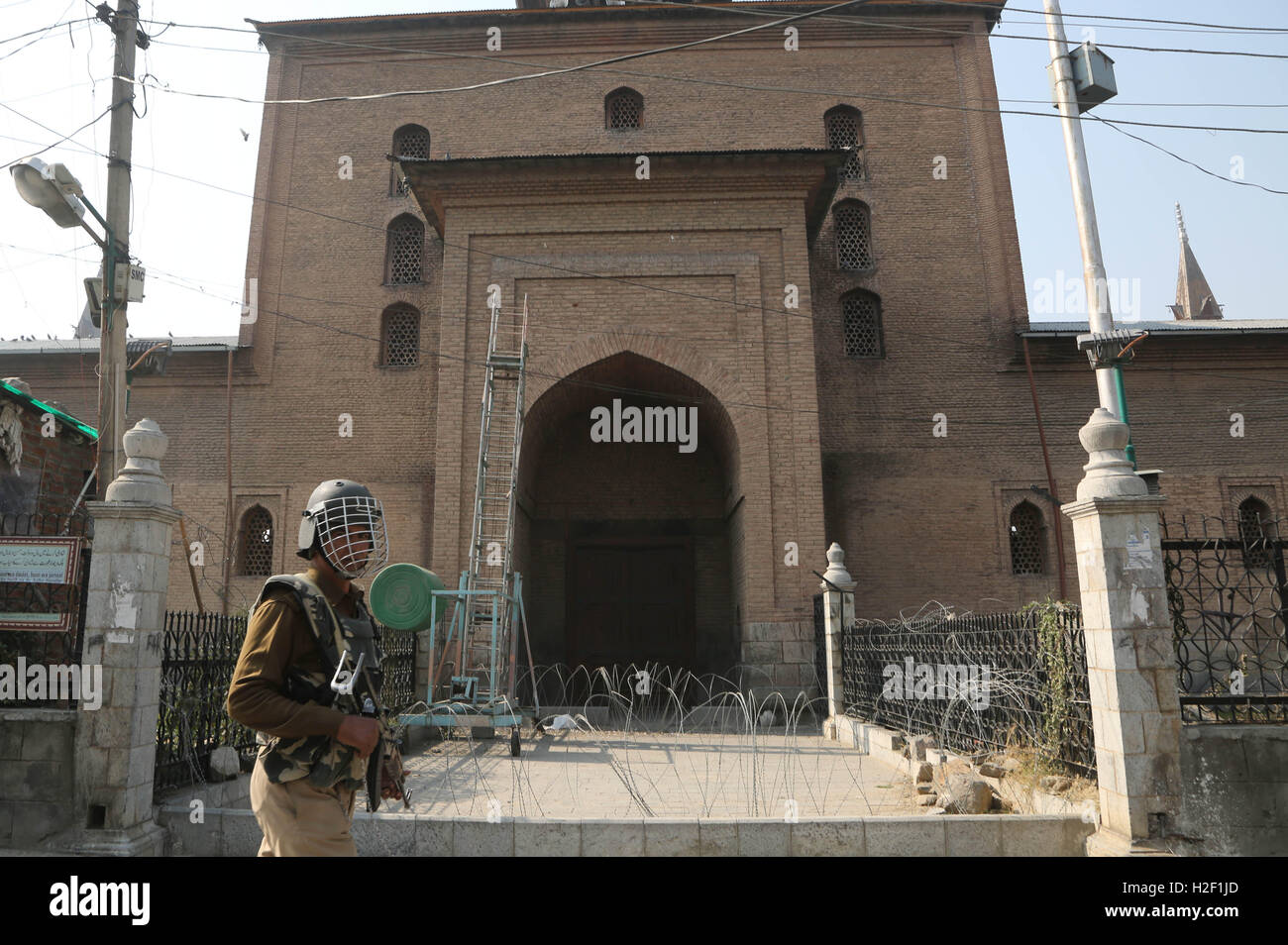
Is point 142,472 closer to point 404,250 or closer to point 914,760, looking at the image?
point 914,760

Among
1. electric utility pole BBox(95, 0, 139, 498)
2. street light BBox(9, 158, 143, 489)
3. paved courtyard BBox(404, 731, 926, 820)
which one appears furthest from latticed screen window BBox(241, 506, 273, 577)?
paved courtyard BBox(404, 731, 926, 820)

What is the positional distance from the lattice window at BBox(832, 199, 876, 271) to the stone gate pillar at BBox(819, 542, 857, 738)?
8.37m

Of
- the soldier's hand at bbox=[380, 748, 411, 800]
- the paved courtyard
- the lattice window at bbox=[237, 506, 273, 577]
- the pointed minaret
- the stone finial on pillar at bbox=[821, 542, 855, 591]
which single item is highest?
the pointed minaret

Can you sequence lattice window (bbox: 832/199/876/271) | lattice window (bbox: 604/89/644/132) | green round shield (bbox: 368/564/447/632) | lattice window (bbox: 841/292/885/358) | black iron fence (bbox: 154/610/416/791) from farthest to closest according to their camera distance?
lattice window (bbox: 604/89/644/132), lattice window (bbox: 832/199/876/271), lattice window (bbox: 841/292/885/358), green round shield (bbox: 368/564/447/632), black iron fence (bbox: 154/610/416/791)

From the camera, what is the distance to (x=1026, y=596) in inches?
582

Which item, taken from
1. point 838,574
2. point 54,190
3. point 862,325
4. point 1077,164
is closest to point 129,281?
point 54,190

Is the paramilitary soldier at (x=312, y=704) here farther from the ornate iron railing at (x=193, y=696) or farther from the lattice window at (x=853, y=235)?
the lattice window at (x=853, y=235)

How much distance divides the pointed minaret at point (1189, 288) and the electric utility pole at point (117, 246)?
1707 inches

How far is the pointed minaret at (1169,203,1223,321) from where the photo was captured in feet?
131

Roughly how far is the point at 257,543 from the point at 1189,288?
43840 millimetres

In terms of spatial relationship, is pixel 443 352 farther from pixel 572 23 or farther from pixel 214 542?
pixel 572 23

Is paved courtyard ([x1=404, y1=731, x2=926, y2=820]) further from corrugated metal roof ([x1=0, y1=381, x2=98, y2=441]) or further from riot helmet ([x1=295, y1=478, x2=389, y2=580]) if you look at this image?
corrugated metal roof ([x1=0, y1=381, x2=98, y2=441])
